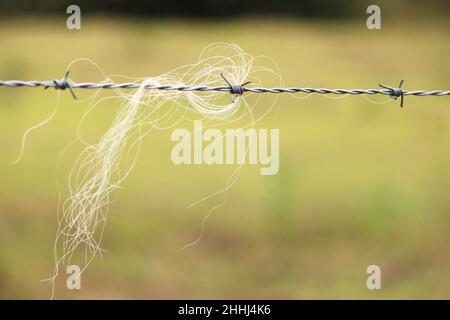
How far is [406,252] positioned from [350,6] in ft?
12.5

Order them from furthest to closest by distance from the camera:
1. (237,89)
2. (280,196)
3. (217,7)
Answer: (217,7)
(280,196)
(237,89)

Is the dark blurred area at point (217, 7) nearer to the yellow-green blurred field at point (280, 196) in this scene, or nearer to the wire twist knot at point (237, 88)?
the yellow-green blurred field at point (280, 196)

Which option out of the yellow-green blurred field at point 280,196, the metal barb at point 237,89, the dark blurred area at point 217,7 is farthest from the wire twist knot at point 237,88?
the dark blurred area at point 217,7

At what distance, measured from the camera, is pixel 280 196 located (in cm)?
309

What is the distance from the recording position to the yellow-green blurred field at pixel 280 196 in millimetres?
2482

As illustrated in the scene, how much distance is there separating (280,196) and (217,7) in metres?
3.13

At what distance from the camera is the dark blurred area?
5664 mm

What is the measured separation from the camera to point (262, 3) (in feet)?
19.5

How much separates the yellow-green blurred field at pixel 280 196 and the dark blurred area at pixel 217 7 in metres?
1.05

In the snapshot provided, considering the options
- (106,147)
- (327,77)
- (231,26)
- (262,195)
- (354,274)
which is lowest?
(354,274)

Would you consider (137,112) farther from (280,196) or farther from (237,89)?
(280,196)

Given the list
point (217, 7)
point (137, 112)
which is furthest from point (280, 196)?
point (217, 7)

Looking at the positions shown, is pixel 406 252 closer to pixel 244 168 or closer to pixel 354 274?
pixel 354 274

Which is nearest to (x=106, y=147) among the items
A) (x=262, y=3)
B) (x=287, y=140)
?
(x=287, y=140)
